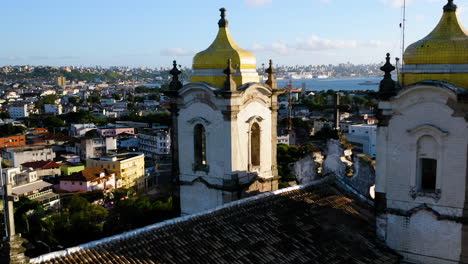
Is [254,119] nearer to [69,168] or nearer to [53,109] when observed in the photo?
[69,168]

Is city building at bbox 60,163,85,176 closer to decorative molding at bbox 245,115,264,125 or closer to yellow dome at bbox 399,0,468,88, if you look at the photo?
decorative molding at bbox 245,115,264,125

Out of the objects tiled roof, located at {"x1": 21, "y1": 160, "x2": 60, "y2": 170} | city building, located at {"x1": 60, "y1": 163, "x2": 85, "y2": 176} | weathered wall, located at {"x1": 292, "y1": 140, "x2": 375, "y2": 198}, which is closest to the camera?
weathered wall, located at {"x1": 292, "y1": 140, "x2": 375, "y2": 198}

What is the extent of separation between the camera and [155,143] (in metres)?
80.9

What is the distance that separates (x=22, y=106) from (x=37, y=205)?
10036cm

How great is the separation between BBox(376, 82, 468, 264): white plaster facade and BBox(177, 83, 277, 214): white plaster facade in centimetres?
443

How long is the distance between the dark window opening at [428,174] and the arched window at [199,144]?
22.8ft

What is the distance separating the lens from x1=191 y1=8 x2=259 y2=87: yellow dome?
A: 640 inches

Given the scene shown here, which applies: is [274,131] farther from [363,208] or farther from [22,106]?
[22,106]

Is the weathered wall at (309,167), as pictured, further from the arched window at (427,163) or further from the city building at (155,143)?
the city building at (155,143)

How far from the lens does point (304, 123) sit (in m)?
97.8

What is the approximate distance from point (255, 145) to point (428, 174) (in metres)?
5.87

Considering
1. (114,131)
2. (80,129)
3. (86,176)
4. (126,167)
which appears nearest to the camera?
(86,176)

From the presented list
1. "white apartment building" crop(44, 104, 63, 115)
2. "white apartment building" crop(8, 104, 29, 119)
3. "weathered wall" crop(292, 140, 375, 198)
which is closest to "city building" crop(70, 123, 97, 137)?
"white apartment building" crop(8, 104, 29, 119)

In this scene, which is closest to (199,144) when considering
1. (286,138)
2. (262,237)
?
(262,237)
